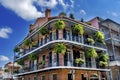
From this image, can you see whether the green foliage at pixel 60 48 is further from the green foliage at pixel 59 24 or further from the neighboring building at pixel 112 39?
the neighboring building at pixel 112 39

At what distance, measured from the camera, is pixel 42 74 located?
22.0 m

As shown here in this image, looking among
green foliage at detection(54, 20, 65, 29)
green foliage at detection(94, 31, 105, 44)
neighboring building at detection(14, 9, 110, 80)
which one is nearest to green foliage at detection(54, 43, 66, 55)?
neighboring building at detection(14, 9, 110, 80)

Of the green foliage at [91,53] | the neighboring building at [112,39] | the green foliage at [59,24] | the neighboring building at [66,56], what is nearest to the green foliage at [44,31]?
the neighboring building at [66,56]

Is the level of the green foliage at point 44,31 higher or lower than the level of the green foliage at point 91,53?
higher

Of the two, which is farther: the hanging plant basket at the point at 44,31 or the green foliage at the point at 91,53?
the hanging plant basket at the point at 44,31

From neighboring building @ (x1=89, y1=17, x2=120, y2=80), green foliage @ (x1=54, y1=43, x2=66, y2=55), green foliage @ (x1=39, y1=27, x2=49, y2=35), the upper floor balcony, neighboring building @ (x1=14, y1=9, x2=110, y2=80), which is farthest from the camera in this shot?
neighboring building @ (x1=89, y1=17, x2=120, y2=80)

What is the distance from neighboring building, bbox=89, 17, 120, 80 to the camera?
23.2 m

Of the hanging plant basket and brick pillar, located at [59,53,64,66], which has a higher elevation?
the hanging plant basket

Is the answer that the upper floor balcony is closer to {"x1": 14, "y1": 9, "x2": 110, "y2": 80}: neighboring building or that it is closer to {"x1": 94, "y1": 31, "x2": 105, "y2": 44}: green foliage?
{"x1": 14, "y1": 9, "x2": 110, "y2": 80}: neighboring building

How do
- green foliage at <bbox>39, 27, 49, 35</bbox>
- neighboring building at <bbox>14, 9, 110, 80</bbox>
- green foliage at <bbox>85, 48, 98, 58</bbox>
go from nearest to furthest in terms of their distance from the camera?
neighboring building at <bbox>14, 9, 110, 80</bbox> < green foliage at <bbox>85, 48, 98, 58</bbox> < green foliage at <bbox>39, 27, 49, 35</bbox>

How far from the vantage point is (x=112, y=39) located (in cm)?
2356

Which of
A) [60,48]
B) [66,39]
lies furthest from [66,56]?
[60,48]

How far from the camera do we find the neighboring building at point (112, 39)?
23250 millimetres

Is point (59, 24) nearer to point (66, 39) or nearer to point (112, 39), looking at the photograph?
point (66, 39)
